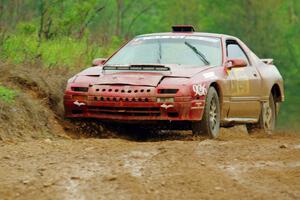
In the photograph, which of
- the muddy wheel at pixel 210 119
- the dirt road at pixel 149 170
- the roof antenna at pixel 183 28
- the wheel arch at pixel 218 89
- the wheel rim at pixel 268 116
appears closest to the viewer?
the dirt road at pixel 149 170

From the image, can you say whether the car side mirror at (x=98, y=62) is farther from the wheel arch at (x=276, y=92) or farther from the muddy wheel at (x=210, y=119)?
the wheel arch at (x=276, y=92)

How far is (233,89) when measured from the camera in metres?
12.5

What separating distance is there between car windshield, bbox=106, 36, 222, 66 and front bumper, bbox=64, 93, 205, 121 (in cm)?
112

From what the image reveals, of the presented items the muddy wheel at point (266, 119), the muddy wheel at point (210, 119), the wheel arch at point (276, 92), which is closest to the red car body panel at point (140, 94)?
the muddy wheel at point (210, 119)

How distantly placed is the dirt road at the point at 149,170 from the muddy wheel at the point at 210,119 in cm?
144

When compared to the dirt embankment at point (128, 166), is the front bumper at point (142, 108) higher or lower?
higher

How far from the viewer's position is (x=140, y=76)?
37.2 ft

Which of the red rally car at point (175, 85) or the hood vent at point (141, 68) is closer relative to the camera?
the red rally car at point (175, 85)

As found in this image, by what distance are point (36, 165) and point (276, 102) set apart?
7.31m

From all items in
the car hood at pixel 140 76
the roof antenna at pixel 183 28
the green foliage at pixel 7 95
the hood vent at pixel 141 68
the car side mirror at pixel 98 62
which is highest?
the roof antenna at pixel 183 28

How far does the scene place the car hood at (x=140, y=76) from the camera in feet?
36.8

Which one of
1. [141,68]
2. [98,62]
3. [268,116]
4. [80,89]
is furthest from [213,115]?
[268,116]

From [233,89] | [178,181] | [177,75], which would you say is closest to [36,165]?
[178,181]

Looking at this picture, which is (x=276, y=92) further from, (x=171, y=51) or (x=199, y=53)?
(x=171, y=51)
